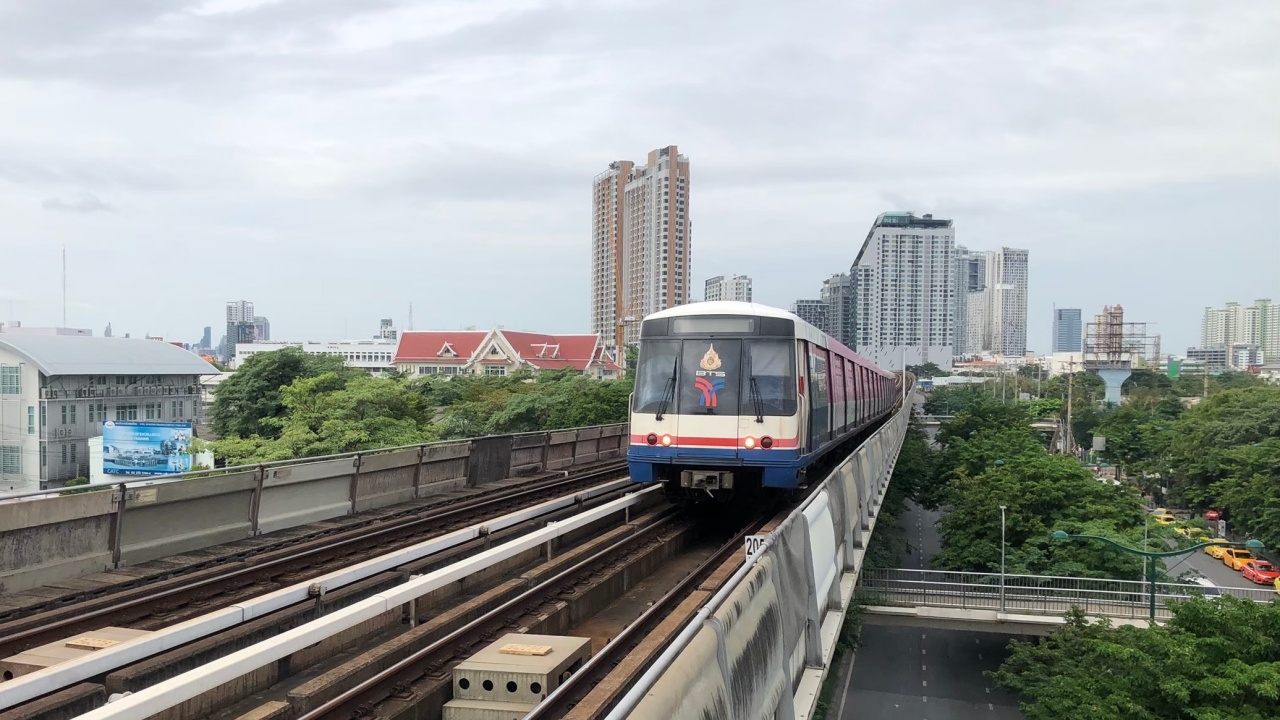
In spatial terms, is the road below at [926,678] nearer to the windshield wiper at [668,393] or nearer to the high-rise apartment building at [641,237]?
the windshield wiper at [668,393]

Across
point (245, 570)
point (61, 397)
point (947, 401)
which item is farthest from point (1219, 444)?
point (947, 401)

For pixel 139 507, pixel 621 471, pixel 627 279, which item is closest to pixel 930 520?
pixel 621 471

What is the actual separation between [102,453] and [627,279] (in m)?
99.8

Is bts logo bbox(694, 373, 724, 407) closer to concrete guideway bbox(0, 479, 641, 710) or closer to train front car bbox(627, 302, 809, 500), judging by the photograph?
train front car bbox(627, 302, 809, 500)

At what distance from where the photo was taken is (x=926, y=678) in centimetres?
3266

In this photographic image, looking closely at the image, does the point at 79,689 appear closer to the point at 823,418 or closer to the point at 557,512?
the point at 557,512

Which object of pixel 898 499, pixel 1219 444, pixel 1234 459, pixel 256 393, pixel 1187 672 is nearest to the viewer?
pixel 1187 672

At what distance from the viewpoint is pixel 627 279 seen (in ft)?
447

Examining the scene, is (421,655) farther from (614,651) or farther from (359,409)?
(359,409)

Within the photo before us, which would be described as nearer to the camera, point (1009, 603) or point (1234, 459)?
point (1009, 603)

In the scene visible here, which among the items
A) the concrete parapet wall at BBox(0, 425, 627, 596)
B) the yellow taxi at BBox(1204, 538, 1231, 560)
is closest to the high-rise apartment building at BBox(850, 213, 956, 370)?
the yellow taxi at BBox(1204, 538, 1231, 560)

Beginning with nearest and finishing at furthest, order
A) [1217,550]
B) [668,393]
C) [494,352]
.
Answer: [668,393]
[1217,550]
[494,352]

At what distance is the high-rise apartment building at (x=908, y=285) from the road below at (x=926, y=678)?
12167cm

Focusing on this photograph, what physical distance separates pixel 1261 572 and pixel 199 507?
133 feet
